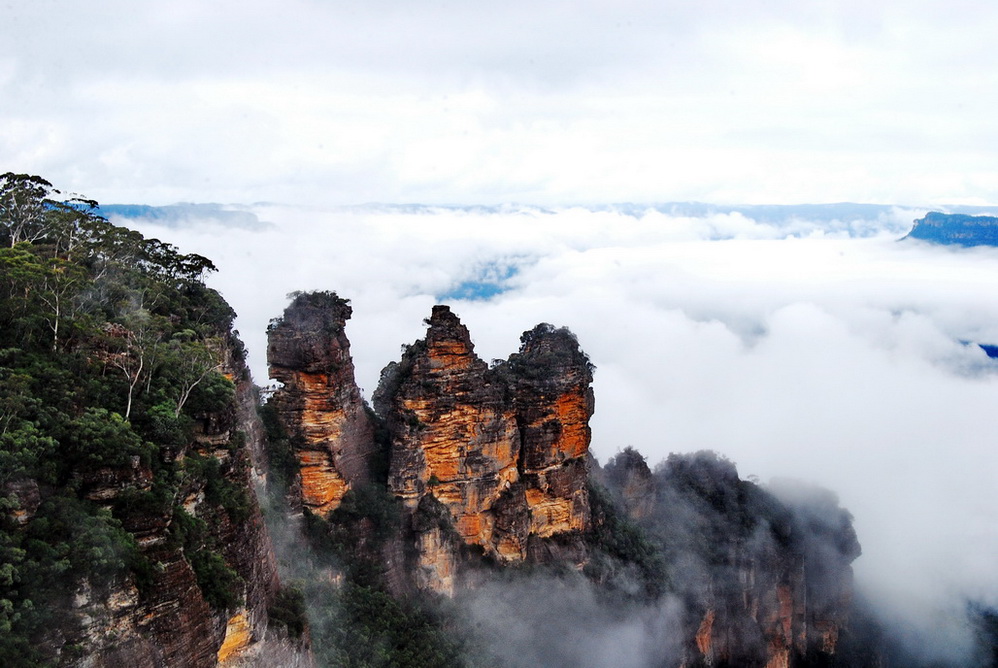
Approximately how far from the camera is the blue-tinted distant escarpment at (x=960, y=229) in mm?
157625

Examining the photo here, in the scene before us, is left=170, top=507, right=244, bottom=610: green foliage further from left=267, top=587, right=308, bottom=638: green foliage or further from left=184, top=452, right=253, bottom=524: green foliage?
left=267, top=587, right=308, bottom=638: green foliage

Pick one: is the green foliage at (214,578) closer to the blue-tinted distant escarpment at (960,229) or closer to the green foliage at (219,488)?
the green foliage at (219,488)

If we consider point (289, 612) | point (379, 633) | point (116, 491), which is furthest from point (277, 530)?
point (116, 491)

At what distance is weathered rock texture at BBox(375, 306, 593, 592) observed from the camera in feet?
143

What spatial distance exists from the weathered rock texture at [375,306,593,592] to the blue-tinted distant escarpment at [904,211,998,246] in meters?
144

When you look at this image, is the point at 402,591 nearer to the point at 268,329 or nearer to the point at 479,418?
the point at 479,418

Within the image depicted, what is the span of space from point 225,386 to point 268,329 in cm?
1485

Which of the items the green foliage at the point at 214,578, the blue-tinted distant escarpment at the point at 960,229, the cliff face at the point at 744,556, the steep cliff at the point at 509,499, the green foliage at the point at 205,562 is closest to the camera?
the green foliage at the point at 205,562

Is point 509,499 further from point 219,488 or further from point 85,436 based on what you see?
point 85,436

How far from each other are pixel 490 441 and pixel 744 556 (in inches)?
1089

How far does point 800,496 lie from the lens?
72.5 m

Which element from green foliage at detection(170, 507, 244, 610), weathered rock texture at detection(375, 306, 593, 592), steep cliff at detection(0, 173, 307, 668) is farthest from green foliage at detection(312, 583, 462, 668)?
green foliage at detection(170, 507, 244, 610)

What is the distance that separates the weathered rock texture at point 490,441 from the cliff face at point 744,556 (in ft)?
37.3

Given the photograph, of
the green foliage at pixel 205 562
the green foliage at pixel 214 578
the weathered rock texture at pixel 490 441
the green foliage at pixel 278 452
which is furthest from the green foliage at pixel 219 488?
the weathered rock texture at pixel 490 441
